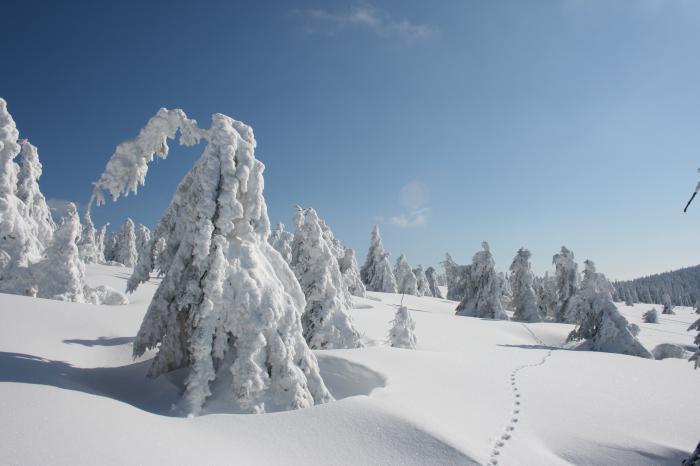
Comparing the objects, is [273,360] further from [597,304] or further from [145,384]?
[597,304]

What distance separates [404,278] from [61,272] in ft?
160

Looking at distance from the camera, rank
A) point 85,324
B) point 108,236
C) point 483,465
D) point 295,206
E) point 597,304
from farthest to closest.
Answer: point 108,236, point 597,304, point 295,206, point 85,324, point 483,465

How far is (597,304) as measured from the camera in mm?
21609

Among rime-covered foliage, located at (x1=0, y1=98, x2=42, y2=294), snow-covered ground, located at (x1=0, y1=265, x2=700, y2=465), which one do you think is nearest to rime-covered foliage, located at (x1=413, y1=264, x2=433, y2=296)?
snow-covered ground, located at (x1=0, y1=265, x2=700, y2=465)

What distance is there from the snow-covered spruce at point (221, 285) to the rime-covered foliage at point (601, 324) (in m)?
20.6

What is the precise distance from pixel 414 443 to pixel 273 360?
9.13ft

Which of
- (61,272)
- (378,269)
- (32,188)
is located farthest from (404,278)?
(61,272)

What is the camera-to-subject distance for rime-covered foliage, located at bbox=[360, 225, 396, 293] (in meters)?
54.1

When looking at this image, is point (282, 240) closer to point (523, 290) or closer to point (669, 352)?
point (523, 290)

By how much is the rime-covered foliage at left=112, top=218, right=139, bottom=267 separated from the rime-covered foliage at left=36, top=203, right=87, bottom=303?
46978 mm

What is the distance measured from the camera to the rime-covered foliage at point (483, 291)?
121 feet

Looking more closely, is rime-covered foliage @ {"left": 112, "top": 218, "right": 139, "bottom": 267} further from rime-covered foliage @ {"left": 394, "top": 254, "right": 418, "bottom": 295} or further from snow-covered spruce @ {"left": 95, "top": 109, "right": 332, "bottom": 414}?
snow-covered spruce @ {"left": 95, "top": 109, "right": 332, "bottom": 414}

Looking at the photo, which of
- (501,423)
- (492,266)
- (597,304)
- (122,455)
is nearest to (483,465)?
(501,423)

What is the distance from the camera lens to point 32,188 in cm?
1975
